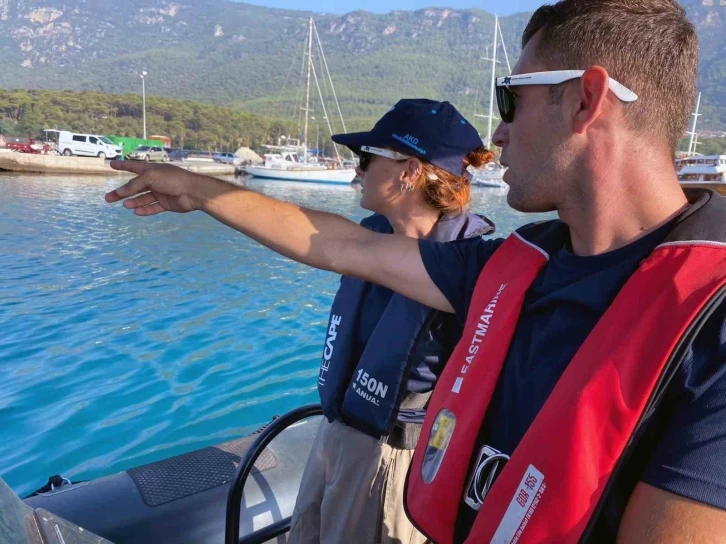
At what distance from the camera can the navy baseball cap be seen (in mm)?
2172

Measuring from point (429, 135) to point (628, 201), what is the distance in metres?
1.03

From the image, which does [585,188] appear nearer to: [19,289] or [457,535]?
[457,535]

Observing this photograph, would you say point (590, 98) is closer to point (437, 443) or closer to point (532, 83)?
point (532, 83)

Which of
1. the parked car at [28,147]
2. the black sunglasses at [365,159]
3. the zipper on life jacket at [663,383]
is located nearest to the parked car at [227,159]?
the parked car at [28,147]

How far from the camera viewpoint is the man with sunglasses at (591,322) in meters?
1.01

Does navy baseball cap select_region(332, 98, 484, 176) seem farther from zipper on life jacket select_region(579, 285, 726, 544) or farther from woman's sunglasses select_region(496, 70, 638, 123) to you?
zipper on life jacket select_region(579, 285, 726, 544)

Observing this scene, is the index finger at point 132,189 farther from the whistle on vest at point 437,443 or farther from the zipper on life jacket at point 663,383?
the zipper on life jacket at point 663,383

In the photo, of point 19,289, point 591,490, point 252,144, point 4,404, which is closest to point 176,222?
point 19,289

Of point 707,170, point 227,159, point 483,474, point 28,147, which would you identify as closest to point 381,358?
point 483,474

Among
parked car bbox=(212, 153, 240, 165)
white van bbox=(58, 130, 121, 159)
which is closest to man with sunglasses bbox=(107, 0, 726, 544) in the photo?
white van bbox=(58, 130, 121, 159)

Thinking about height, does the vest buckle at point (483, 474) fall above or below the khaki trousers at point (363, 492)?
above

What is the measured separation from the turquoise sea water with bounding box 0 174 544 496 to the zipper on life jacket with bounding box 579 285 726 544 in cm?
478

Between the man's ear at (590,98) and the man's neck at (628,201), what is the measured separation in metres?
0.10

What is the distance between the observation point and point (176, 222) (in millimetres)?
16641
